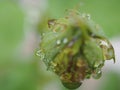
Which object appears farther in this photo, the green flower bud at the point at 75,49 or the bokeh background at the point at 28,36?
the bokeh background at the point at 28,36

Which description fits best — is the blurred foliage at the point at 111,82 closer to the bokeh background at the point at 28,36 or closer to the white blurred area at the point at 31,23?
the bokeh background at the point at 28,36

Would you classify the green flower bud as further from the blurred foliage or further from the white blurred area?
the blurred foliage

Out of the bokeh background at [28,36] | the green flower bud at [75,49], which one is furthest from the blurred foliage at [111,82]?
the green flower bud at [75,49]

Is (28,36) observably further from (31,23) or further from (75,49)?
(75,49)

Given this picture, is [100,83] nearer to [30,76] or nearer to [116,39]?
[116,39]

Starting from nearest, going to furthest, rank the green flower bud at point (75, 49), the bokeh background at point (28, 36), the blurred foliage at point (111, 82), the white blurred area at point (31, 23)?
1. the green flower bud at point (75, 49)
2. the bokeh background at point (28, 36)
3. the white blurred area at point (31, 23)
4. the blurred foliage at point (111, 82)

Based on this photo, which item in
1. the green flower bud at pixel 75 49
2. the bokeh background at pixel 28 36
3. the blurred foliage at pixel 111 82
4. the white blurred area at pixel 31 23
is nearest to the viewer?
the green flower bud at pixel 75 49
